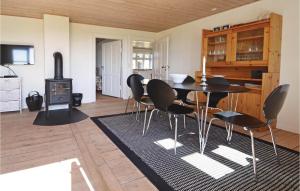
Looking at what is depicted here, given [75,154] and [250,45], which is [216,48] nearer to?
[250,45]

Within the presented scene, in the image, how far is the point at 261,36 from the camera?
3.38 metres

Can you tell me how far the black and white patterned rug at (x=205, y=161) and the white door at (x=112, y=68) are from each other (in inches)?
136

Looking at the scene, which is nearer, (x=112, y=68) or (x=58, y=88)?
(x=58, y=88)

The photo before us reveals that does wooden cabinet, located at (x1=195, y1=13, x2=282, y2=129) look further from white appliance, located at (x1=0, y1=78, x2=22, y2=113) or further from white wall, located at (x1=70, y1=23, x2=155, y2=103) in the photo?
white appliance, located at (x1=0, y1=78, x2=22, y2=113)

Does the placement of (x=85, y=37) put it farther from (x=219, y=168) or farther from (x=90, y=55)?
(x=219, y=168)

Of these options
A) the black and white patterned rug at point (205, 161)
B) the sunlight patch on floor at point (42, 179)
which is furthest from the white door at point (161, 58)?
Answer: the sunlight patch on floor at point (42, 179)

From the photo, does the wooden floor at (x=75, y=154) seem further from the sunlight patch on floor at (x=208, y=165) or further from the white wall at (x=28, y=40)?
the white wall at (x=28, y=40)

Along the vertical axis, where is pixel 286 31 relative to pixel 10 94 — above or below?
above

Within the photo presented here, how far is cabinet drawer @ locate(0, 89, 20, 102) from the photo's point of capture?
4.12m

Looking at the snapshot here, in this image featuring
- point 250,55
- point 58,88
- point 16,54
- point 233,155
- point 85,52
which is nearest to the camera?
point 233,155

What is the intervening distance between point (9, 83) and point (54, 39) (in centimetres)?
137

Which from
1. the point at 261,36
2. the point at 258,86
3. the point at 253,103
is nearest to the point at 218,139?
the point at 253,103

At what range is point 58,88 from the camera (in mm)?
4316

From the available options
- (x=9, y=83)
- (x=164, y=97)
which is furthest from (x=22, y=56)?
(x=164, y=97)
